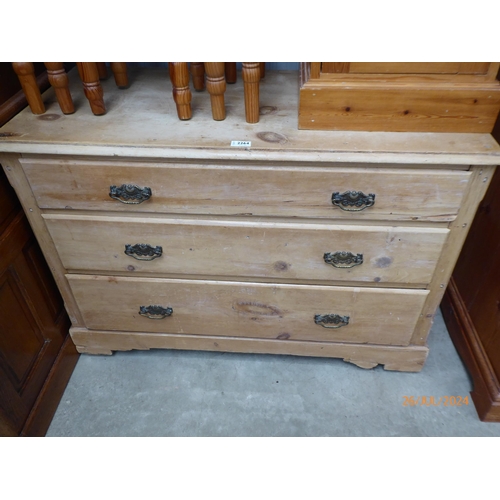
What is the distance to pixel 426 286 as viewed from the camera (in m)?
1.40

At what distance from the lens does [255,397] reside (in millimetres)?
1613

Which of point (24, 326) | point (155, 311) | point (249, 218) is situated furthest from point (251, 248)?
point (24, 326)

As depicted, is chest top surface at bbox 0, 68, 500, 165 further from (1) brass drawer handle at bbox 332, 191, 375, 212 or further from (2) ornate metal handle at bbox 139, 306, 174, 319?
(2) ornate metal handle at bbox 139, 306, 174, 319

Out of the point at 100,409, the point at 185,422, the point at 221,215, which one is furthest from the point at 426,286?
the point at 100,409

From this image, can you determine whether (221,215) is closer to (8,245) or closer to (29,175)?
(29,175)

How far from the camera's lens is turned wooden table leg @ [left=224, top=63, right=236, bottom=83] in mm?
1427

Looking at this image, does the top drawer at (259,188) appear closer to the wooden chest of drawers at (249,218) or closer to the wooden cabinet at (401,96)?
the wooden chest of drawers at (249,218)

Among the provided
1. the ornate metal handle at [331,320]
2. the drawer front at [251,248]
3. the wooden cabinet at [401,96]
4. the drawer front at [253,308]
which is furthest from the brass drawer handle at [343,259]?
the wooden cabinet at [401,96]

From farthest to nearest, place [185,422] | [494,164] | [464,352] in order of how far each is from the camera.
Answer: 1. [464,352]
2. [185,422]
3. [494,164]

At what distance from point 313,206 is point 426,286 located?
0.50 meters

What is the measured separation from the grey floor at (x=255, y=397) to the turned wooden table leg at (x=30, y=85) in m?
1.00

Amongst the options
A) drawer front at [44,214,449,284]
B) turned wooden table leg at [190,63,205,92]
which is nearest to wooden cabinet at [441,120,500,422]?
drawer front at [44,214,449,284]

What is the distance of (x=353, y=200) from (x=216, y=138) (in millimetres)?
422

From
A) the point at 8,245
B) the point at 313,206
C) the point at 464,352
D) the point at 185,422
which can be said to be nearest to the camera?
the point at 313,206
